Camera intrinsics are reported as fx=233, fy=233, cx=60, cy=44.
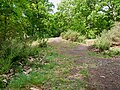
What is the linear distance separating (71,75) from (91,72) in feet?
2.21

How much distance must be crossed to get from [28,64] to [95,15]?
18.3 m

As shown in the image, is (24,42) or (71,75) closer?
(71,75)

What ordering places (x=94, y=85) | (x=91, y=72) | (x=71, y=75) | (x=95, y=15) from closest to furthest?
(x=94, y=85) → (x=71, y=75) → (x=91, y=72) → (x=95, y=15)

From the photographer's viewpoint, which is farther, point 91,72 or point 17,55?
point 17,55

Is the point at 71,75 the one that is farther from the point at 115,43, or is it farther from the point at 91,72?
the point at 115,43

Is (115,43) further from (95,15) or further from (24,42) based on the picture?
(95,15)

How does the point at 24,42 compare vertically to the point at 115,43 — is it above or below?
above

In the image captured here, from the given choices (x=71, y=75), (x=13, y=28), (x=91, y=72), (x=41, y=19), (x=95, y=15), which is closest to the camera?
(x=71, y=75)

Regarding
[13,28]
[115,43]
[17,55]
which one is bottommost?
[115,43]

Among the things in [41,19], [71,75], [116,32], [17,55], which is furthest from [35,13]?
[71,75]

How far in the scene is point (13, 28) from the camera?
704cm

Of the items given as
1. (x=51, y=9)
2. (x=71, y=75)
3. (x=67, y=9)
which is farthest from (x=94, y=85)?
(x=67, y=9)

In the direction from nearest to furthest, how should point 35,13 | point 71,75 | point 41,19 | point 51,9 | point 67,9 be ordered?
point 71,75 < point 35,13 < point 41,19 < point 51,9 < point 67,9

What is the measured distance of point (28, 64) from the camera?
20.9 feet
